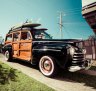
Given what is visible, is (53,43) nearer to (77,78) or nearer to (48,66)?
(48,66)

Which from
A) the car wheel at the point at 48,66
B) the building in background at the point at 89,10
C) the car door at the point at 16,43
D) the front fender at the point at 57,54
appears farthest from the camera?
the car door at the point at 16,43

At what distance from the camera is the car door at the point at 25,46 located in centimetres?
789

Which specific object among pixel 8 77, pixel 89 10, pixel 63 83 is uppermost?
pixel 89 10

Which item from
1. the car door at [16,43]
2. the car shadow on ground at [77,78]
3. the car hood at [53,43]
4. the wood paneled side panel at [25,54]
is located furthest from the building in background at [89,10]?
the car door at [16,43]

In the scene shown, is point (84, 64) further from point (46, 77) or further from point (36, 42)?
point (36, 42)

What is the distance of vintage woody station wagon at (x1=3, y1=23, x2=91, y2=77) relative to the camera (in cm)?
638

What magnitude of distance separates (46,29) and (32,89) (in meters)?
4.28

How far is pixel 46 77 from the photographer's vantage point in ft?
22.0

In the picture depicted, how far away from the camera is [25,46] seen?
26.9 feet

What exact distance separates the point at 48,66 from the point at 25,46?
193cm

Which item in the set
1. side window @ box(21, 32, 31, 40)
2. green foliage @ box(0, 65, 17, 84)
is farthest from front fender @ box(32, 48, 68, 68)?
green foliage @ box(0, 65, 17, 84)

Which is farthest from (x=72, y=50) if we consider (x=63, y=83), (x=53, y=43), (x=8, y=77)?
(x=8, y=77)

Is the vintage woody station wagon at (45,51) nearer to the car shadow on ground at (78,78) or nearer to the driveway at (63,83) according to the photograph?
the driveway at (63,83)

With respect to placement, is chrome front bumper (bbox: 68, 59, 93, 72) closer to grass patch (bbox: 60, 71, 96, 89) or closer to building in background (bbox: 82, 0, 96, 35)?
grass patch (bbox: 60, 71, 96, 89)
